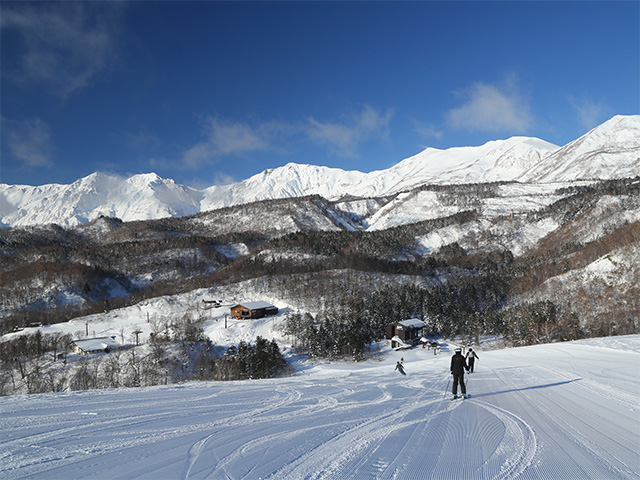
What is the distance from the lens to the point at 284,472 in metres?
5.90

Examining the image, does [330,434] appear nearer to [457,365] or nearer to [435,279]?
[457,365]

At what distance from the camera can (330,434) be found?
7957 millimetres

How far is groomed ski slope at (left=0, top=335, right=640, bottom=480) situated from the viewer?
19.8 ft

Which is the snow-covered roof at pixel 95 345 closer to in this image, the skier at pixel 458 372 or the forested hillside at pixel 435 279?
the forested hillside at pixel 435 279

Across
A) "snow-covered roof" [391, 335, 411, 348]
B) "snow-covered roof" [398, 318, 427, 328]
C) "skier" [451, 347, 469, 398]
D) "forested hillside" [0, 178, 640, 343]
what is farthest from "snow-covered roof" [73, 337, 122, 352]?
"skier" [451, 347, 469, 398]

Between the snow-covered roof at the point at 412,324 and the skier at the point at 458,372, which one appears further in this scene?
the snow-covered roof at the point at 412,324

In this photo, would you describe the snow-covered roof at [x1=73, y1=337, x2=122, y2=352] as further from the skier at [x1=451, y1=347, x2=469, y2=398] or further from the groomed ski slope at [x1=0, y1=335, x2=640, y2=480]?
the skier at [x1=451, y1=347, x2=469, y2=398]

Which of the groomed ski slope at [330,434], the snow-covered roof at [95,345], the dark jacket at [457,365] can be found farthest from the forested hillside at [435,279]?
the groomed ski slope at [330,434]

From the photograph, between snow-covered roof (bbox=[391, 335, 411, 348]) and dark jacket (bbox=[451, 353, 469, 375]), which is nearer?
dark jacket (bbox=[451, 353, 469, 375])

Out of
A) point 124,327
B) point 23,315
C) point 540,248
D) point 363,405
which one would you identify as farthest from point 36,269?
point 540,248

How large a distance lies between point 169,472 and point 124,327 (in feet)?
Answer: 322

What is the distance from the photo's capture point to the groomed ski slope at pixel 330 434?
603cm

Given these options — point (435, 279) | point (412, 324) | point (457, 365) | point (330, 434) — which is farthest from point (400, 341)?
point (330, 434)

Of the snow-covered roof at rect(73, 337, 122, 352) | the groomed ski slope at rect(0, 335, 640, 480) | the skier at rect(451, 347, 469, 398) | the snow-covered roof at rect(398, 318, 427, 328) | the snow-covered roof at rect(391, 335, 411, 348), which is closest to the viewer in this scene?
the groomed ski slope at rect(0, 335, 640, 480)
